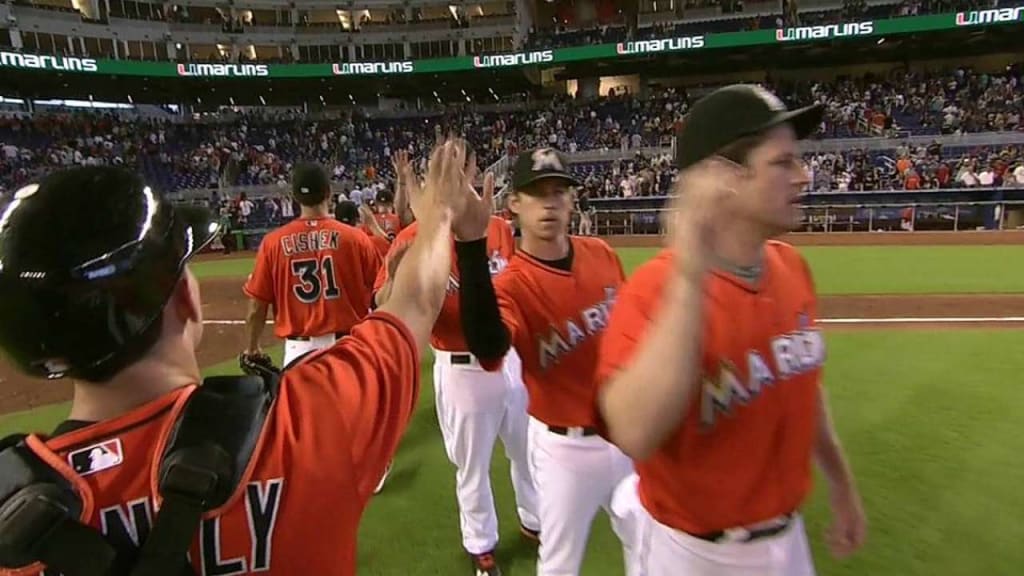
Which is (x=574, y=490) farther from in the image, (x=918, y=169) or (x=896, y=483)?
(x=918, y=169)

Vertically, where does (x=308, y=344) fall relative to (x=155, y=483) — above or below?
below

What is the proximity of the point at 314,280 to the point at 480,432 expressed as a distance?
173 cm

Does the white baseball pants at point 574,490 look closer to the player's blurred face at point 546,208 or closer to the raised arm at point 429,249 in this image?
the player's blurred face at point 546,208

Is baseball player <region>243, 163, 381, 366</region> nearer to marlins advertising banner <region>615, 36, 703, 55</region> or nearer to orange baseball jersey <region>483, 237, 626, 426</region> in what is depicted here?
orange baseball jersey <region>483, 237, 626, 426</region>

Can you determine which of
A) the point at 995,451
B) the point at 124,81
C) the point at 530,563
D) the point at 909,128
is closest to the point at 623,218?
the point at 909,128

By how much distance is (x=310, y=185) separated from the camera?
474 centimetres

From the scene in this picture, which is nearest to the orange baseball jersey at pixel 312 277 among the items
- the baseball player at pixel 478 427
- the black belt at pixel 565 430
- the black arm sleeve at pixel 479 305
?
the baseball player at pixel 478 427

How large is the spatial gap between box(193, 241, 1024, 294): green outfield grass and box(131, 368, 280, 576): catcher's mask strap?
36.6 ft

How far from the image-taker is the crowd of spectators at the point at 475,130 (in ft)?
90.2

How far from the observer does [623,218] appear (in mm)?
22844

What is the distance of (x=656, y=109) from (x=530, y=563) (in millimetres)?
33499

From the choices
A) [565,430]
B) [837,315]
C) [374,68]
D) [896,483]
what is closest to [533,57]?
[374,68]

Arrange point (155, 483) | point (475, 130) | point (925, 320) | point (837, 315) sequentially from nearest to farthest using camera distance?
point (155, 483)
point (925, 320)
point (837, 315)
point (475, 130)

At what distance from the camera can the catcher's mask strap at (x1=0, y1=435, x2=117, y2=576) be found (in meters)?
0.96
